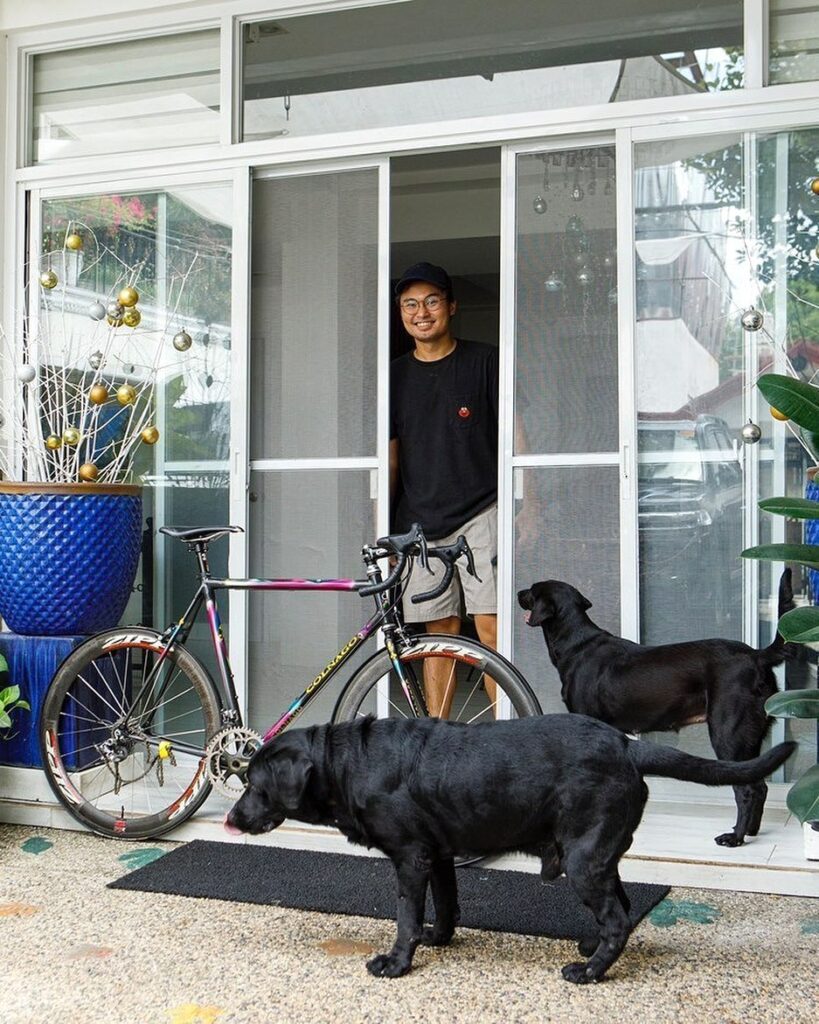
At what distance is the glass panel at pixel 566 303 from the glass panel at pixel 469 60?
230 mm

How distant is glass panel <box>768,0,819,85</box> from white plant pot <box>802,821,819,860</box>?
2.15 m

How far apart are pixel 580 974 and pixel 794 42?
2.72m

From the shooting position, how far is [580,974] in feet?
7.82

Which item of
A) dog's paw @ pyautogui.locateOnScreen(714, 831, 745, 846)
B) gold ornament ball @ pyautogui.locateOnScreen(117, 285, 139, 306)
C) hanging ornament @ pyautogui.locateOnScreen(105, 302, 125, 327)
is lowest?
dog's paw @ pyautogui.locateOnScreen(714, 831, 745, 846)

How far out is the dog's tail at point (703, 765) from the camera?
2320 millimetres

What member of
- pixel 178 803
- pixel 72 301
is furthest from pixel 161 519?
pixel 178 803

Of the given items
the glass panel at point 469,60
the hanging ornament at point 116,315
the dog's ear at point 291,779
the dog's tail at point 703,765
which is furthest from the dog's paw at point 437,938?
the glass panel at point 469,60

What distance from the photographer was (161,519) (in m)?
4.16

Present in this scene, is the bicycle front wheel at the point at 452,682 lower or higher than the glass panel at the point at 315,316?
lower

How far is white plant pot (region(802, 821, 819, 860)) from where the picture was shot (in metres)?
3.02

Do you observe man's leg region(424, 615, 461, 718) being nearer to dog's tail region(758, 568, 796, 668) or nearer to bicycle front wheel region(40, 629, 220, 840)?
bicycle front wheel region(40, 629, 220, 840)

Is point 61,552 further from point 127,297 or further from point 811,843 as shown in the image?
point 811,843

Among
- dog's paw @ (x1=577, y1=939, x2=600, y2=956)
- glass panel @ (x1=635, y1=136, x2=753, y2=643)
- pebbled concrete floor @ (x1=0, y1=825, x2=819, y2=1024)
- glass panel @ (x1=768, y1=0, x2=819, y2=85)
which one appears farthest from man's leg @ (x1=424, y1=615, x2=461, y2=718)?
glass panel @ (x1=768, y1=0, x2=819, y2=85)

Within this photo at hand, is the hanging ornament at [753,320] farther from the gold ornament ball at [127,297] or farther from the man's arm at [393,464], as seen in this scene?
the gold ornament ball at [127,297]
